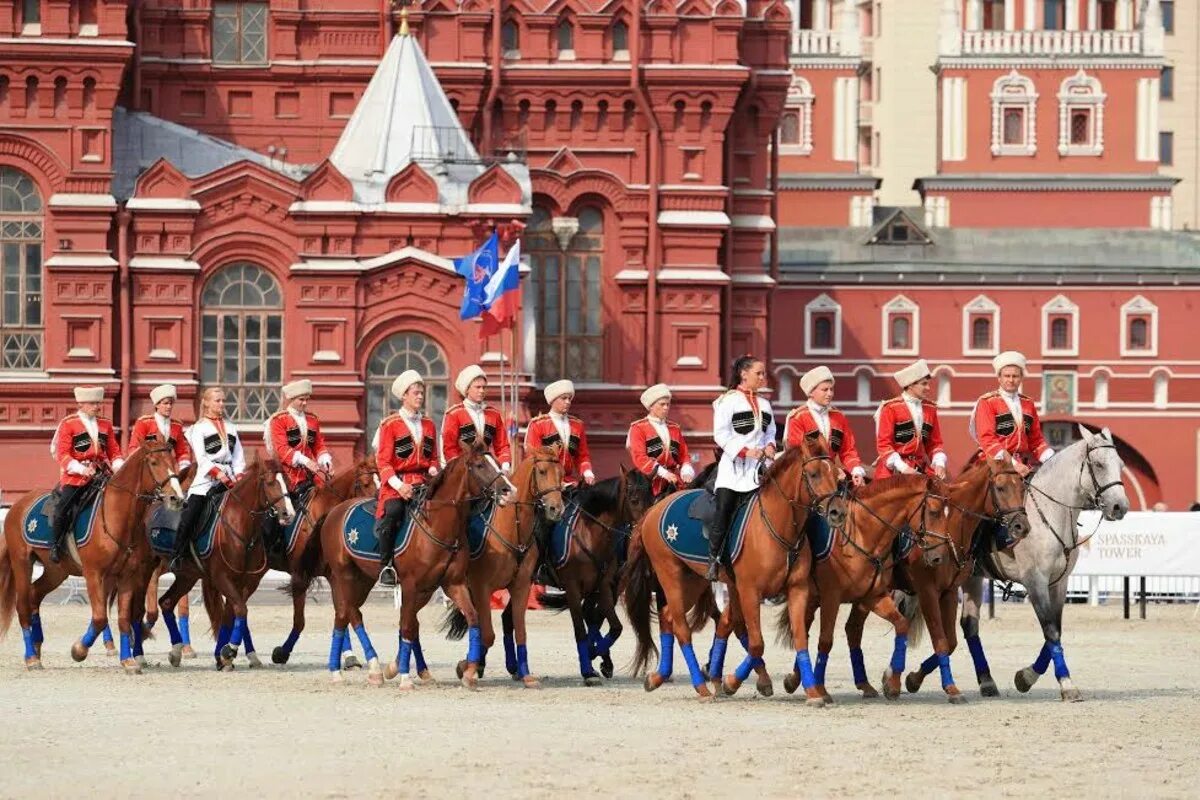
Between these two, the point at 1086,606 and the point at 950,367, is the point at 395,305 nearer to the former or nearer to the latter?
the point at 1086,606

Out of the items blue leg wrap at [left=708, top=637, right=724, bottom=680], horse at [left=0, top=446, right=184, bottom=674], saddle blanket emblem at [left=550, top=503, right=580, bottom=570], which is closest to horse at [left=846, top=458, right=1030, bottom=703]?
blue leg wrap at [left=708, top=637, right=724, bottom=680]

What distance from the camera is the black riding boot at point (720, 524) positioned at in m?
21.8

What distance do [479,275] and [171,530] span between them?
74.4 ft

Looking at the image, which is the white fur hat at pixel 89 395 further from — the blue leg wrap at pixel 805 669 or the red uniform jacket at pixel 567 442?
the blue leg wrap at pixel 805 669

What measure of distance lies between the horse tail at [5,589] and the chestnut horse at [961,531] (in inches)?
343

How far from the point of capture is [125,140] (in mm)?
53500

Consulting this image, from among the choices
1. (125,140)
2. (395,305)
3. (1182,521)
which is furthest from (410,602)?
(125,140)

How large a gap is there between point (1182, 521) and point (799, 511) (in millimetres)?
18754

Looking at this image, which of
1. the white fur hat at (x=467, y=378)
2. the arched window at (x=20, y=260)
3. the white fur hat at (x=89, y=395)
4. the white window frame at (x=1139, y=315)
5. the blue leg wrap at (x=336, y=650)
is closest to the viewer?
the white fur hat at (x=467, y=378)

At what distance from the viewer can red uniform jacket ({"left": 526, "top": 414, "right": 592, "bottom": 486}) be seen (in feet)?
82.4

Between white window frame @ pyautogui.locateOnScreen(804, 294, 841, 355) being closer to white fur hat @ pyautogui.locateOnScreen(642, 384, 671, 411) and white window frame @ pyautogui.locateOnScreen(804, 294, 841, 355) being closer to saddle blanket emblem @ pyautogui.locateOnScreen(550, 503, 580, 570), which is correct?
white fur hat @ pyautogui.locateOnScreen(642, 384, 671, 411)

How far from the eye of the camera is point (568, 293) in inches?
2164

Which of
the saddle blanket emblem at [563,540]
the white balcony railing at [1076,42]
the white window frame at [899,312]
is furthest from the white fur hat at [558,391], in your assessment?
the white balcony railing at [1076,42]

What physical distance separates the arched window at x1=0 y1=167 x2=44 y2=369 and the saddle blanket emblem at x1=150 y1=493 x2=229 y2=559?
26.2m
